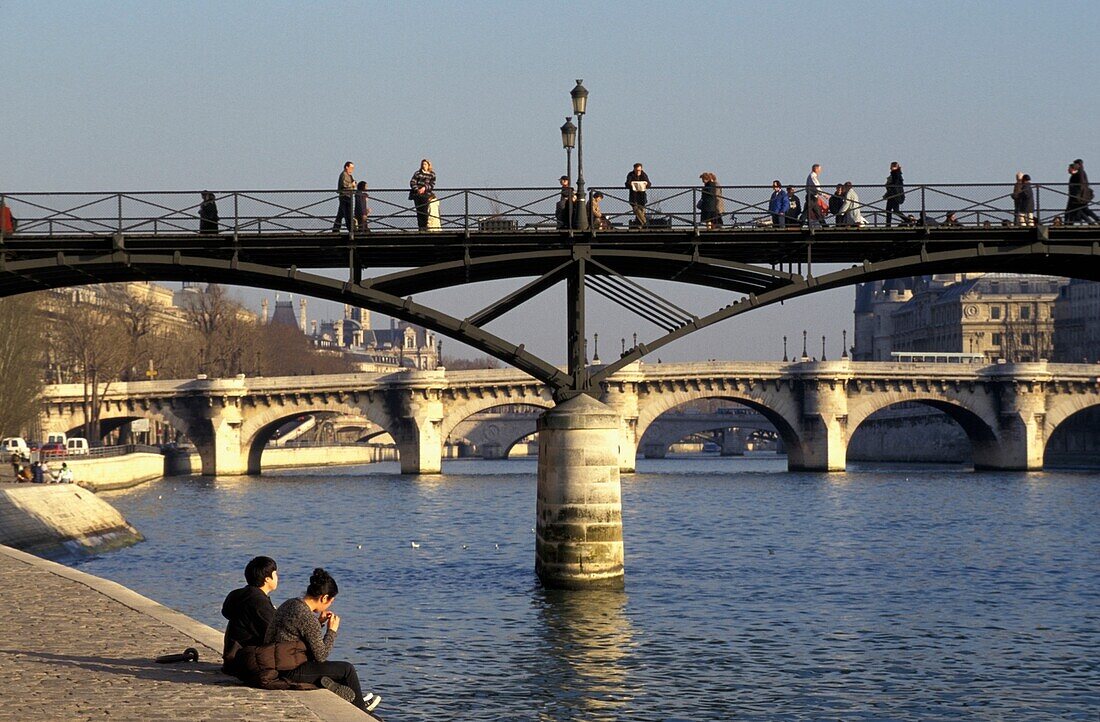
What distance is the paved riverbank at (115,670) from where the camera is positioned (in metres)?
15.6

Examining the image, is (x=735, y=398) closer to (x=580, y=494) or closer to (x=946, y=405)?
(x=946, y=405)

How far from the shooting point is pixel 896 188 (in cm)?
3494

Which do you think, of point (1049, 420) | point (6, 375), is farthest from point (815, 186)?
point (1049, 420)

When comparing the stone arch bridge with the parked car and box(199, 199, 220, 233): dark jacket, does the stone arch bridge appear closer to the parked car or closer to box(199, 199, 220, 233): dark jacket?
the parked car

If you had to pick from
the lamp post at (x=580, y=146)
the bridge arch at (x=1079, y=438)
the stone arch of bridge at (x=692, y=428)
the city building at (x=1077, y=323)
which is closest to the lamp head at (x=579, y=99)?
the lamp post at (x=580, y=146)

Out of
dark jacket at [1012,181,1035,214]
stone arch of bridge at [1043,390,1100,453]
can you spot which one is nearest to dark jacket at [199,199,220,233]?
dark jacket at [1012,181,1035,214]

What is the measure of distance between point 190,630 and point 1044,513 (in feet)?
174

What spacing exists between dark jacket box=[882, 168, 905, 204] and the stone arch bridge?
74002 millimetres

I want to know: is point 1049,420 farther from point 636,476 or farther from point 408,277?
point 408,277

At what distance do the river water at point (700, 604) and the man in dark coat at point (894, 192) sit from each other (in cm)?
813

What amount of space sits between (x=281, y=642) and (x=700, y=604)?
19.7m

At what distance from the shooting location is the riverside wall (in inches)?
1757

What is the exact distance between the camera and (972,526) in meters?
61.5

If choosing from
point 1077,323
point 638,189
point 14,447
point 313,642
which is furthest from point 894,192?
point 1077,323
